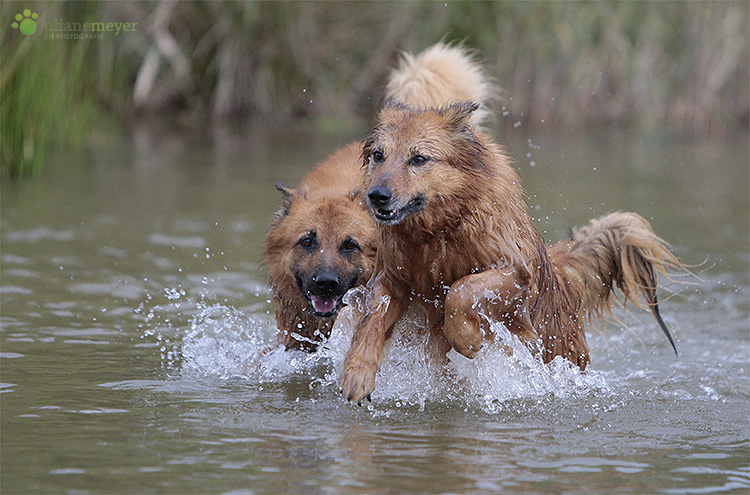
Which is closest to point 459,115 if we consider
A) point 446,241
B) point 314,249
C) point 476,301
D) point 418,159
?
point 418,159

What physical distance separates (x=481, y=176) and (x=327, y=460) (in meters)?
1.61

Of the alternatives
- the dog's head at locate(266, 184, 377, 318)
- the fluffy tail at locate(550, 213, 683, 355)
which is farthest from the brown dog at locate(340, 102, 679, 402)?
the dog's head at locate(266, 184, 377, 318)

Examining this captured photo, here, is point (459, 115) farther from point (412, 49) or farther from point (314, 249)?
point (412, 49)

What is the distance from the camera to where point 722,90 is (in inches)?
669

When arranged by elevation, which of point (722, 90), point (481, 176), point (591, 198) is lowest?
point (481, 176)

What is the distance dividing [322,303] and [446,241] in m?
1.25

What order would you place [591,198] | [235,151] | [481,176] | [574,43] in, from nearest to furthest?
[481,176]
[591,198]
[235,151]
[574,43]

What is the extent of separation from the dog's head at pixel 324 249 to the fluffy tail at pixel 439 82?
2.89ft

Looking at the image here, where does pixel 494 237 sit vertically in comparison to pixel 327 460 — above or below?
above

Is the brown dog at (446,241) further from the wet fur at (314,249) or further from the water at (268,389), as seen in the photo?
the wet fur at (314,249)

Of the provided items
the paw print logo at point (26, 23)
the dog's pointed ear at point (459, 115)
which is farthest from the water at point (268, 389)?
the paw print logo at point (26, 23)

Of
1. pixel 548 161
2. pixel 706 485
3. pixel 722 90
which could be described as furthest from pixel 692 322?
pixel 722 90

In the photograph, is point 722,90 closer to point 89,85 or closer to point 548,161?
point 548,161

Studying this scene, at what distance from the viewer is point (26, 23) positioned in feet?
30.8
